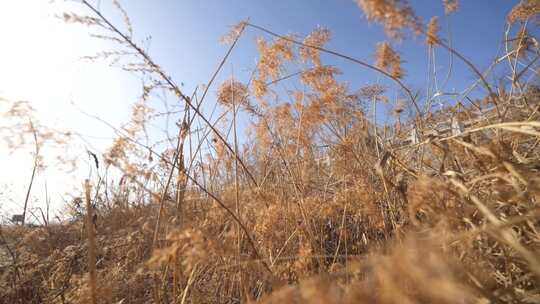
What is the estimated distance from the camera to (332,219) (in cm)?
172

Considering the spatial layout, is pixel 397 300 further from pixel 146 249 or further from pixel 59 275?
pixel 146 249

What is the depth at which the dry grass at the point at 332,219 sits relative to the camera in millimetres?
476

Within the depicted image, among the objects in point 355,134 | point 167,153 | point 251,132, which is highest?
point 251,132

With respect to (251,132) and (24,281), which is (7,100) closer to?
(24,281)

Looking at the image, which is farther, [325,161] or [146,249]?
[325,161]

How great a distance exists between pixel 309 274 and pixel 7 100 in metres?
1.62

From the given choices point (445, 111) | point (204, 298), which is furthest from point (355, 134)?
point (204, 298)

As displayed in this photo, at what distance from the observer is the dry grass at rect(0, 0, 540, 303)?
0.48 metres

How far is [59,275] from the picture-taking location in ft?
4.42

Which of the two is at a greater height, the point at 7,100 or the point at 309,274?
the point at 7,100

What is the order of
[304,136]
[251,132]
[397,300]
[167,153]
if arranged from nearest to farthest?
[397,300] < [167,153] < [304,136] < [251,132]

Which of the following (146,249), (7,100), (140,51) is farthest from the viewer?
(146,249)

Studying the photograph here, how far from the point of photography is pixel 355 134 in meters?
2.01

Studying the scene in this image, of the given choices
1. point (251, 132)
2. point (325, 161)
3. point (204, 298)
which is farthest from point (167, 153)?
point (325, 161)
